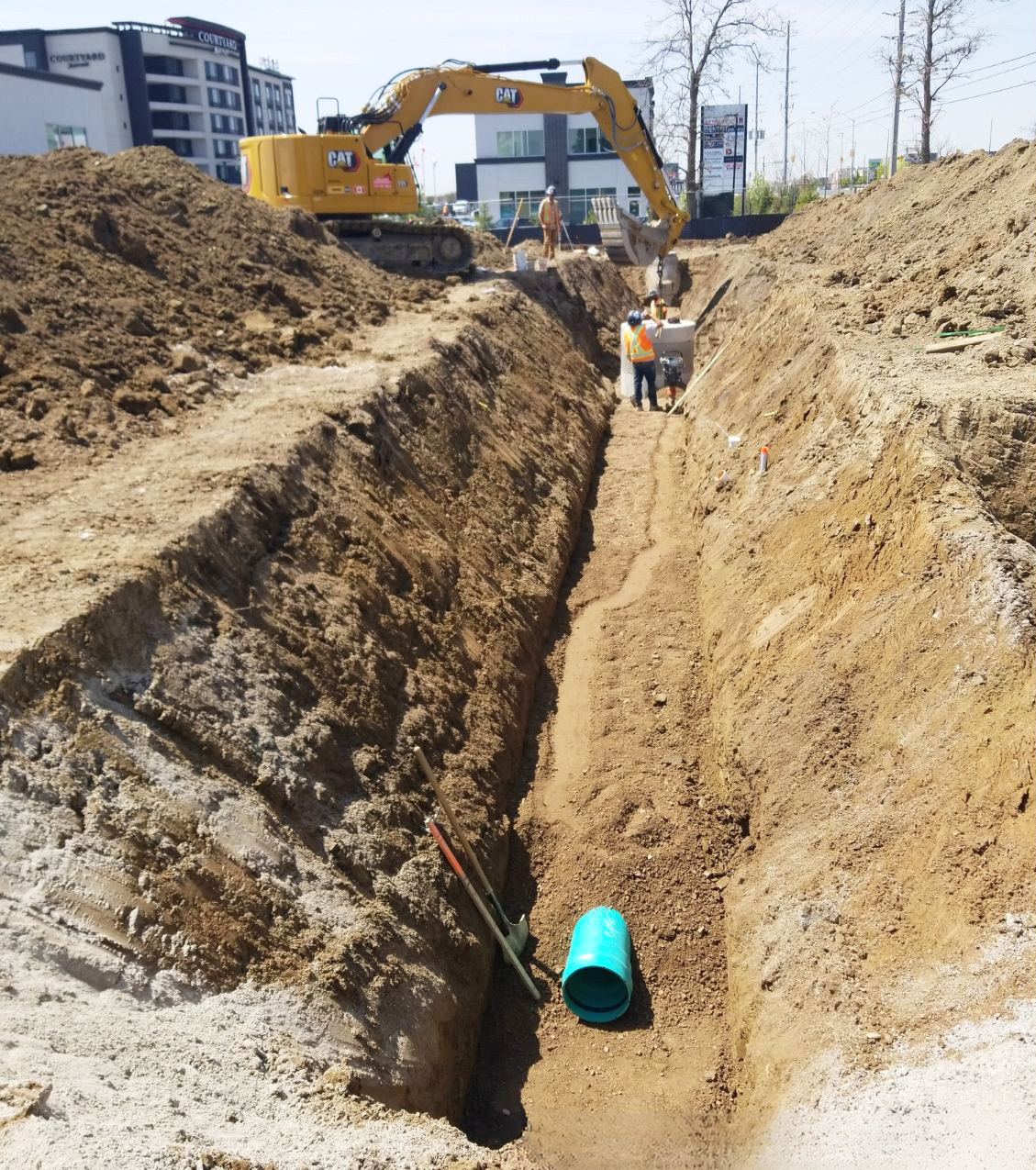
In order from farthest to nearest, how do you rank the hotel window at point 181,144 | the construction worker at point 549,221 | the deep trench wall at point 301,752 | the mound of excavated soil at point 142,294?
1. the hotel window at point 181,144
2. the construction worker at point 549,221
3. the mound of excavated soil at point 142,294
4. the deep trench wall at point 301,752

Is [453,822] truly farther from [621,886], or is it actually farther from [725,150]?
[725,150]

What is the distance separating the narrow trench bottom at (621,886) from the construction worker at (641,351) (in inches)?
316

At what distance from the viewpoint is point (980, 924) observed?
5.56 meters

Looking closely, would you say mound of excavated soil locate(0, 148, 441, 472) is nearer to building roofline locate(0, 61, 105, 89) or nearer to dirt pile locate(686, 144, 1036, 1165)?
dirt pile locate(686, 144, 1036, 1165)

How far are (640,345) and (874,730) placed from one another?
44.5 ft

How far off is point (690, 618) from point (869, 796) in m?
4.91

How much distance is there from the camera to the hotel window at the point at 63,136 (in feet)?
154

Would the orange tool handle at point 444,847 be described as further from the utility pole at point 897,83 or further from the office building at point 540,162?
the office building at point 540,162

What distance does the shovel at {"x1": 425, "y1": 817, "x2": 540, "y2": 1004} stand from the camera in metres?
7.30

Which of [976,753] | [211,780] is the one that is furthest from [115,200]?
[976,753]

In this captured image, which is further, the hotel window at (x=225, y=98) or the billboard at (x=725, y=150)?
the hotel window at (x=225, y=98)

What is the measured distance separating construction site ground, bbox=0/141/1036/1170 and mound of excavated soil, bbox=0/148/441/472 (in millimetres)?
80

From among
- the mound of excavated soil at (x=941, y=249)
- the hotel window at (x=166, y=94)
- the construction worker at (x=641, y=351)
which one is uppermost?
the hotel window at (x=166, y=94)

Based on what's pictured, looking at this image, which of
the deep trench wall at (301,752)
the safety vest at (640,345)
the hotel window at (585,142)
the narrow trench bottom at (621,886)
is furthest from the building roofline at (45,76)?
the narrow trench bottom at (621,886)
